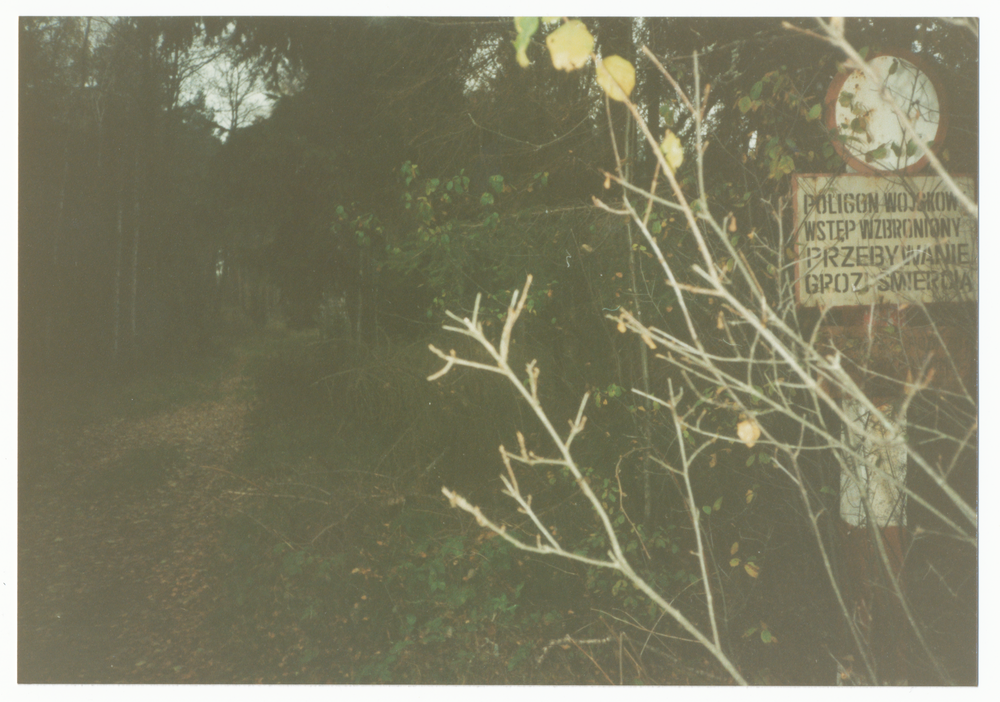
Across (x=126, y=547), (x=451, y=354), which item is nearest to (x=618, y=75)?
(x=451, y=354)

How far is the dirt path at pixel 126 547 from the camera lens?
9.43ft

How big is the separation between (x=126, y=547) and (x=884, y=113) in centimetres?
403

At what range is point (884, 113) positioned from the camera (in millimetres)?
2502

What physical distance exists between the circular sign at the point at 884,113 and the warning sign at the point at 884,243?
10 cm

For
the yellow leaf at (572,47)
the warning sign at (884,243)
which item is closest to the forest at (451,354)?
the warning sign at (884,243)

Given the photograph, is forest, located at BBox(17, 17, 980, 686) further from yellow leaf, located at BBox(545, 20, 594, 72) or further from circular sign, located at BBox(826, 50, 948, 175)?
yellow leaf, located at BBox(545, 20, 594, 72)

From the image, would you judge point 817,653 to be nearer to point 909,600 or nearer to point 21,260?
point 909,600

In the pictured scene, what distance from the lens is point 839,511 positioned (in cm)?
276

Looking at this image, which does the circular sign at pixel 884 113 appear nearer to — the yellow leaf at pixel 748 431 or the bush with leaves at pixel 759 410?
the bush with leaves at pixel 759 410

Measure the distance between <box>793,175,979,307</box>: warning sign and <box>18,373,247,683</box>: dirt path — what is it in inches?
111

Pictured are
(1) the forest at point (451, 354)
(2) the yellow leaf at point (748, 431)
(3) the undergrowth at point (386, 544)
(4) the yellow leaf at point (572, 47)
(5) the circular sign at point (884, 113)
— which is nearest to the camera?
(4) the yellow leaf at point (572, 47)

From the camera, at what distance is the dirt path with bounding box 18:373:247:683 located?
9.43 ft

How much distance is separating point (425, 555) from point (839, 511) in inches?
79.6

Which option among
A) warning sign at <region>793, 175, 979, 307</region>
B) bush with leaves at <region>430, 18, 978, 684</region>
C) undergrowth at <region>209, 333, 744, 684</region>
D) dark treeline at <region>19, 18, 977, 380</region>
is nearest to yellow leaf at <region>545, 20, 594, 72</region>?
bush with leaves at <region>430, 18, 978, 684</region>
